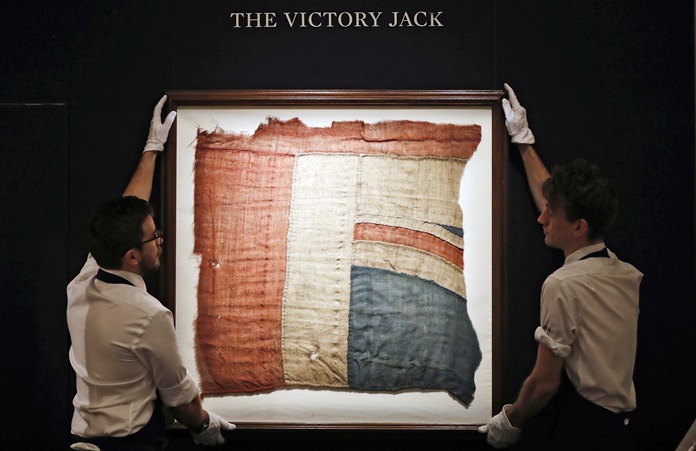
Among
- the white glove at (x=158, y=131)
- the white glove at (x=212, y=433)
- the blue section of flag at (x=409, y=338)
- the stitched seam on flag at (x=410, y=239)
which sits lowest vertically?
the white glove at (x=212, y=433)

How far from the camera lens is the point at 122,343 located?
6.79ft

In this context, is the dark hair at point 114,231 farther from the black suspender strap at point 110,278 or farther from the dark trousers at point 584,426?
the dark trousers at point 584,426

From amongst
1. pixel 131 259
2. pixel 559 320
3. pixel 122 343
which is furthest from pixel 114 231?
pixel 559 320

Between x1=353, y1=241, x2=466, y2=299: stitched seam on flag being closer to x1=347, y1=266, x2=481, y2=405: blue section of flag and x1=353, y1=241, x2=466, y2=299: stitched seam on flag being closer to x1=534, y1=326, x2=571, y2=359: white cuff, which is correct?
x1=347, y1=266, x2=481, y2=405: blue section of flag

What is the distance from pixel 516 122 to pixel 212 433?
4.83 ft

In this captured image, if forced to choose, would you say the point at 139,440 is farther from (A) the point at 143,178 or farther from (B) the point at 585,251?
(B) the point at 585,251

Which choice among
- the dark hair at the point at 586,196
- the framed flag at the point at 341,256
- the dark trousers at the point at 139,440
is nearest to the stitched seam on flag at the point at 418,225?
the framed flag at the point at 341,256

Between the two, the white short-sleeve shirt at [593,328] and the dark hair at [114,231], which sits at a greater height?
the dark hair at [114,231]

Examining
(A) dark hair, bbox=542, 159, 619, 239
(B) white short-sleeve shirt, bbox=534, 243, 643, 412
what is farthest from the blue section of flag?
(A) dark hair, bbox=542, 159, 619, 239

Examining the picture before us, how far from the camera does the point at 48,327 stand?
8.60 feet

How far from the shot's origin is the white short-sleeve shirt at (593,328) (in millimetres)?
2127

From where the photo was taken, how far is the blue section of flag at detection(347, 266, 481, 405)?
2.54 metres

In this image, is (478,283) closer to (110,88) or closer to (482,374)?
(482,374)

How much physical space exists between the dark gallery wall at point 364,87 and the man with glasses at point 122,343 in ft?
1.50
